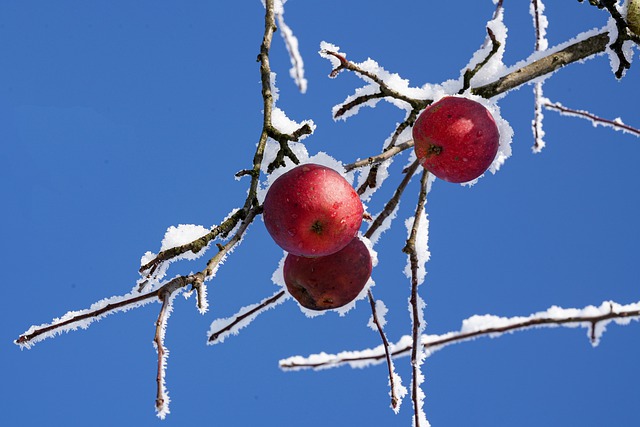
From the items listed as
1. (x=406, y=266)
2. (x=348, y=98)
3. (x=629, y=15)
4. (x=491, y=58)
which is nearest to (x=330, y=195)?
(x=406, y=266)

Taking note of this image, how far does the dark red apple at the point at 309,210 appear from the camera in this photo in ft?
6.05

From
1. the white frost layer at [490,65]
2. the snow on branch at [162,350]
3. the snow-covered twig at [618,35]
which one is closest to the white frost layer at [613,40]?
the snow-covered twig at [618,35]

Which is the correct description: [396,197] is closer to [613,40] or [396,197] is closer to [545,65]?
[545,65]

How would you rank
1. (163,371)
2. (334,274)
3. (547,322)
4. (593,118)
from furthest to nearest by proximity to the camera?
(593,118), (334,274), (547,322), (163,371)

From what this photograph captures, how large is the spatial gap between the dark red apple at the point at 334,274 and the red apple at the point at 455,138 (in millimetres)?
413

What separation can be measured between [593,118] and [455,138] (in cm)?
111

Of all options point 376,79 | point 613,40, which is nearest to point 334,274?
point 376,79

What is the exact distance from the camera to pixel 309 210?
184 centimetres

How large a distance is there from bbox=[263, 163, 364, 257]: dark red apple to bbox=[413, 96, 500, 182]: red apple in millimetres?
348

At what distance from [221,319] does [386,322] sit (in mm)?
638

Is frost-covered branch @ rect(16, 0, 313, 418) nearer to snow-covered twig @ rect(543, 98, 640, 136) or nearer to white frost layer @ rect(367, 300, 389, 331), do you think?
white frost layer @ rect(367, 300, 389, 331)

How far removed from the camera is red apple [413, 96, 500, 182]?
2006mm

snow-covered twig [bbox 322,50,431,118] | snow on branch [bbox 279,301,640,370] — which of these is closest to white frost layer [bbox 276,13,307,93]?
snow-covered twig [bbox 322,50,431,118]

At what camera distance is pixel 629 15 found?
2189 millimetres
